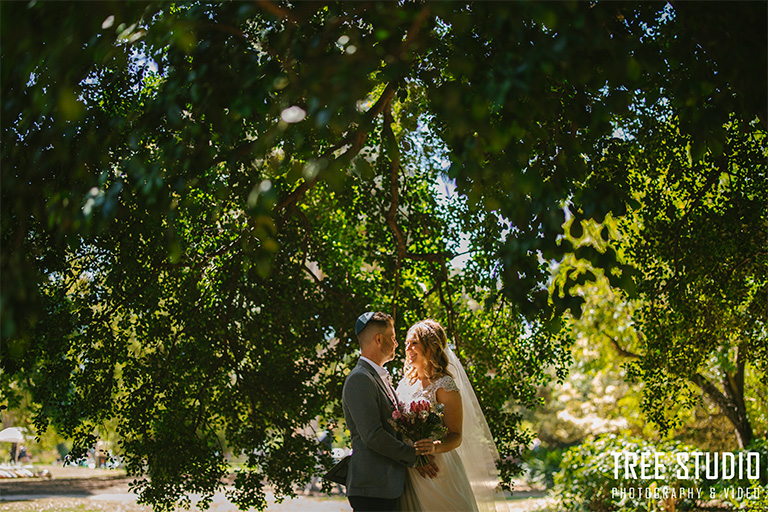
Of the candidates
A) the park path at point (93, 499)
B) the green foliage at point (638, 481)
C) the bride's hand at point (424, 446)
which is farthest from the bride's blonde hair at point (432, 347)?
the green foliage at point (638, 481)

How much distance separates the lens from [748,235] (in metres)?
5.58

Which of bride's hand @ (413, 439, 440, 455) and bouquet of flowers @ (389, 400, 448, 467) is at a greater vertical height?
bouquet of flowers @ (389, 400, 448, 467)

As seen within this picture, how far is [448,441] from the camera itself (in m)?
3.82

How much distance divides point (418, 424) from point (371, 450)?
302mm

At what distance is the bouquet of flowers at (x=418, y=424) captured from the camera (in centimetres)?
367

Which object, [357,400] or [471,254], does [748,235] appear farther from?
[357,400]

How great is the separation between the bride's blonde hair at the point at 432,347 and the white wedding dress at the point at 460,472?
0.09m

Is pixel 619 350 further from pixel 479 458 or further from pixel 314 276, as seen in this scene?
pixel 479 458

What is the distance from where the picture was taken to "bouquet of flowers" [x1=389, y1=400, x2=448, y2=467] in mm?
3672

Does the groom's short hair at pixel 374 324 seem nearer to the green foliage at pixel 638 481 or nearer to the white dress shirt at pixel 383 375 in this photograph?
the white dress shirt at pixel 383 375

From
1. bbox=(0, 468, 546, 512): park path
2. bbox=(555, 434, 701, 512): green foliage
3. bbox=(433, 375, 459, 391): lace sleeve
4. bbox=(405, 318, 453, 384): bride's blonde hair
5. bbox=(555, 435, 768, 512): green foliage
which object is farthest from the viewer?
bbox=(0, 468, 546, 512): park path

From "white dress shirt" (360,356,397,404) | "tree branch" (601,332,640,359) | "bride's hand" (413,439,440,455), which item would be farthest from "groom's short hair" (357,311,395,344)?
"tree branch" (601,332,640,359)

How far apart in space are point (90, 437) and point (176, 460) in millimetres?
746

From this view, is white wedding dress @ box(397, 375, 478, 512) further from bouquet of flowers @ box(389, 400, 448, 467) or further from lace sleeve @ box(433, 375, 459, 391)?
bouquet of flowers @ box(389, 400, 448, 467)
